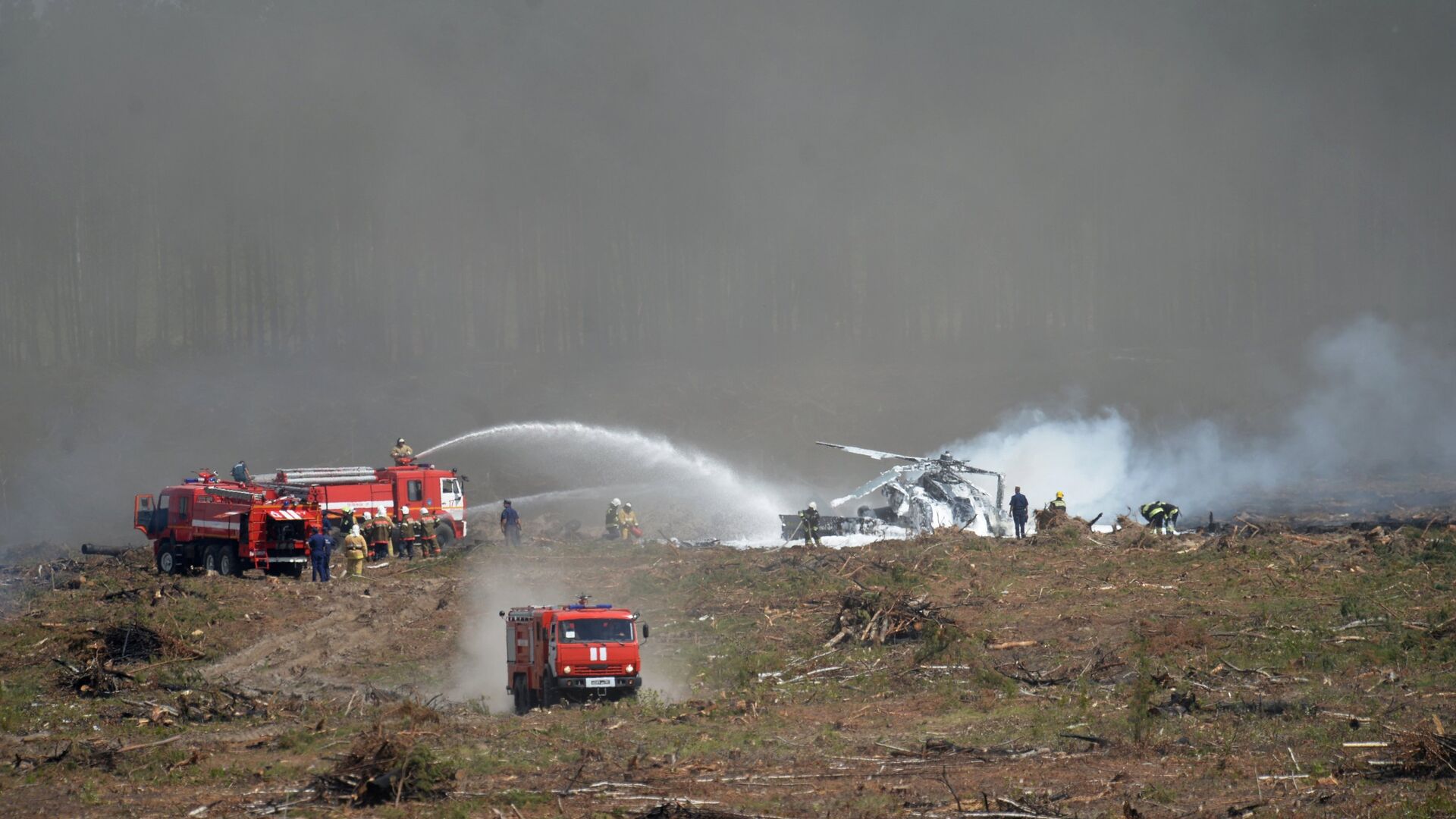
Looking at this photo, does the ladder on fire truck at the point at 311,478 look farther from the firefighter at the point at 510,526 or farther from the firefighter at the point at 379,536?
the firefighter at the point at 510,526

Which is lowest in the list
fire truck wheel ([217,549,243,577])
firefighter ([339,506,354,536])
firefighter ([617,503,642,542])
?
fire truck wheel ([217,549,243,577])

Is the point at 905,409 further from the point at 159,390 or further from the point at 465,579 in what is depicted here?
the point at 465,579

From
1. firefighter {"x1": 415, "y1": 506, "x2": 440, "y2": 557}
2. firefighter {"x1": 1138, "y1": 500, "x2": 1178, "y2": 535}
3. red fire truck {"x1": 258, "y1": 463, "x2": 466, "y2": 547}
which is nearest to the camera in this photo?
red fire truck {"x1": 258, "y1": 463, "x2": 466, "y2": 547}

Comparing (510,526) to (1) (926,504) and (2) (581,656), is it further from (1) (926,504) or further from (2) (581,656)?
(2) (581,656)

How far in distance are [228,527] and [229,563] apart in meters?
0.98

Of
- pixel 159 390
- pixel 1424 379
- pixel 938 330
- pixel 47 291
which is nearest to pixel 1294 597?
pixel 1424 379

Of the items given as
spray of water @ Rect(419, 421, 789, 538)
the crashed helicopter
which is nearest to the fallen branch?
the crashed helicopter

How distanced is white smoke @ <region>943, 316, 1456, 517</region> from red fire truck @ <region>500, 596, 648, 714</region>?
2855 centimetres

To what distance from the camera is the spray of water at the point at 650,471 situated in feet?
161

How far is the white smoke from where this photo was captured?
46.0 meters

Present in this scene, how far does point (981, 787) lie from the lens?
1248 centimetres

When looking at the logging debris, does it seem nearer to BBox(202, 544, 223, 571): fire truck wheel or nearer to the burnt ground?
the burnt ground

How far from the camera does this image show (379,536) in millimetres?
35688

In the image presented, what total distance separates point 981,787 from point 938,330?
90.2 m
